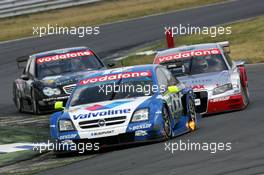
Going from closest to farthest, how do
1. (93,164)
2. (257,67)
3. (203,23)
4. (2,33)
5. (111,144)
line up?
(93,164)
(111,144)
(257,67)
(203,23)
(2,33)

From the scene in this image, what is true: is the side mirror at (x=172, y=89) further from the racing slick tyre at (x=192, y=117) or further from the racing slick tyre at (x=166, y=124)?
the racing slick tyre at (x=192, y=117)

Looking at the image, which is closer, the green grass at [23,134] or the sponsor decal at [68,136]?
the sponsor decal at [68,136]

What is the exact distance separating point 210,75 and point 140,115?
4718mm

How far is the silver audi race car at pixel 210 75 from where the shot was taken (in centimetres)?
1675

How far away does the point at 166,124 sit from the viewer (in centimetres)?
1305

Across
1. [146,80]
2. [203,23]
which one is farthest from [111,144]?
[203,23]

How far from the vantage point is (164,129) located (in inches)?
509

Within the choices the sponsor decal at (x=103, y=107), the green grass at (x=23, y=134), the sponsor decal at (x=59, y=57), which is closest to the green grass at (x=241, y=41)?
the sponsor decal at (x=59, y=57)

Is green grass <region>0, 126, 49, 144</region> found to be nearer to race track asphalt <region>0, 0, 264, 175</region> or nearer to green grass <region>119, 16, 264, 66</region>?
race track asphalt <region>0, 0, 264, 175</region>

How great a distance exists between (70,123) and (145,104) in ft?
3.51

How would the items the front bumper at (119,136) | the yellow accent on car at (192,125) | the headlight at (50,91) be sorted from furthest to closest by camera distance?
the headlight at (50,91) → the yellow accent on car at (192,125) → the front bumper at (119,136)

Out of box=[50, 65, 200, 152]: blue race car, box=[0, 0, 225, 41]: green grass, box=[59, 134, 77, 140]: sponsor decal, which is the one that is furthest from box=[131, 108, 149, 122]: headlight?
box=[0, 0, 225, 41]: green grass

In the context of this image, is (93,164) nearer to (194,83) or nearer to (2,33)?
(194,83)

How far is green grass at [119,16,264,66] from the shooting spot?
2777 cm
